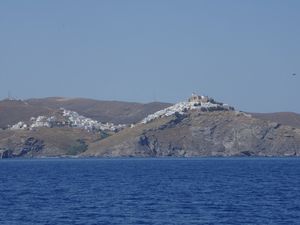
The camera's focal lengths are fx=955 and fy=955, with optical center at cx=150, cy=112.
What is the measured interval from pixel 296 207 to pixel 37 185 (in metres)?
38.9

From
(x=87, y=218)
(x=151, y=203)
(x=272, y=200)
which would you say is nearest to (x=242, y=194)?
(x=272, y=200)

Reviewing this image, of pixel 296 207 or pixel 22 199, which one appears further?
pixel 22 199

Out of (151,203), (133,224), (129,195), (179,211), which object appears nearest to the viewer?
(133,224)

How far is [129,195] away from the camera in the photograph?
81812 mm

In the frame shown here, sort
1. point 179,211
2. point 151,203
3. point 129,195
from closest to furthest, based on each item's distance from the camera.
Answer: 1. point 179,211
2. point 151,203
3. point 129,195

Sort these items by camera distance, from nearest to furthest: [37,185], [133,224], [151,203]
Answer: [133,224]
[151,203]
[37,185]

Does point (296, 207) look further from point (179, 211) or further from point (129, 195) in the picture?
point (129, 195)

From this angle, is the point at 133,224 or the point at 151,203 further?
the point at 151,203

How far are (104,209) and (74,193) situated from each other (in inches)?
671

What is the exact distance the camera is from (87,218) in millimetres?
61438

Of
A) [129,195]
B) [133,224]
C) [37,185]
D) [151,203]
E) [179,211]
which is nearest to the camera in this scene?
[133,224]

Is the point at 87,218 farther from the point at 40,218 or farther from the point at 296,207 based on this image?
the point at 296,207

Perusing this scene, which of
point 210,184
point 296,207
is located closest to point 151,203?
point 296,207

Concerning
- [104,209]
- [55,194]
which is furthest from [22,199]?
[104,209]
